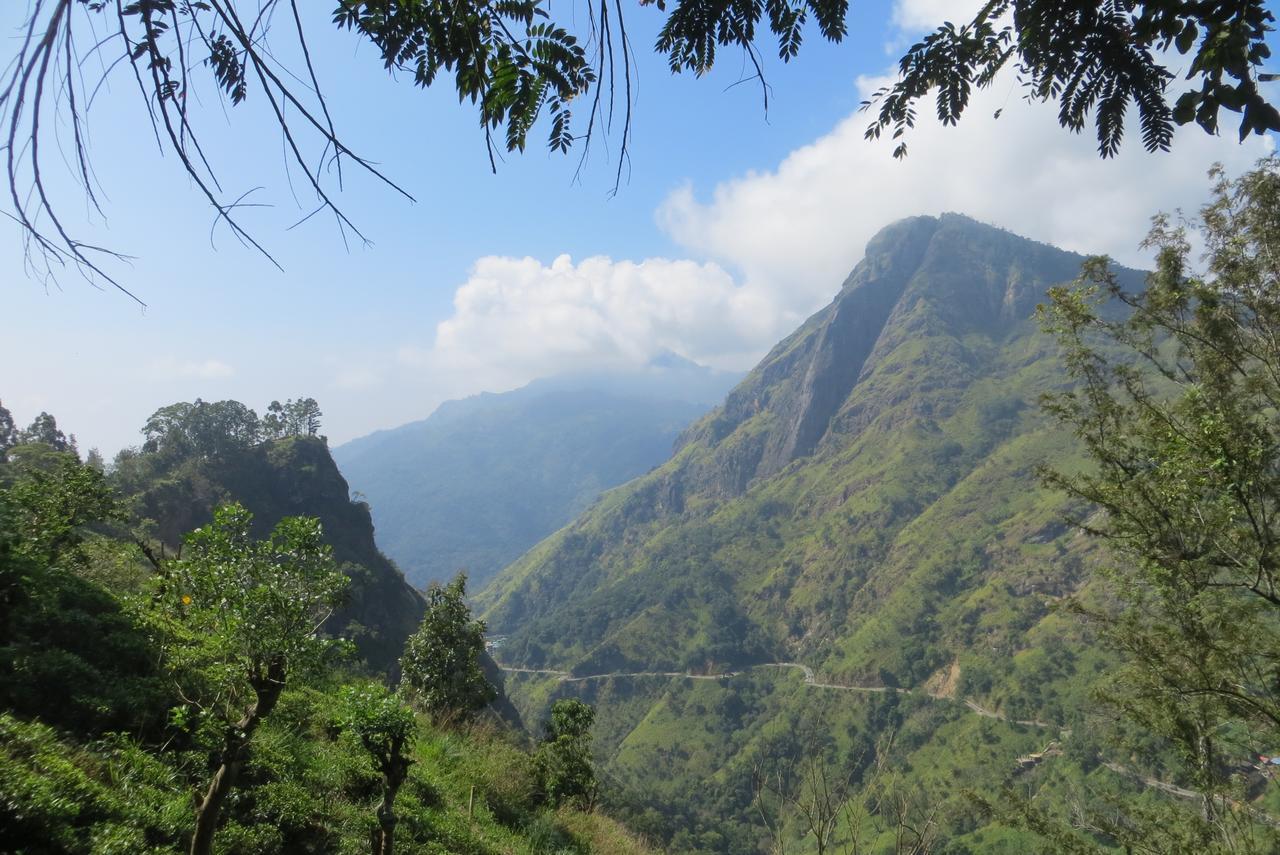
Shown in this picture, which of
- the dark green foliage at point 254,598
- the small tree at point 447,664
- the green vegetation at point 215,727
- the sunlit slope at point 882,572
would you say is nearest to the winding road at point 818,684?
the sunlit slope at point 882,572

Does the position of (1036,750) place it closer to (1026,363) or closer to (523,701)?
(523,701)

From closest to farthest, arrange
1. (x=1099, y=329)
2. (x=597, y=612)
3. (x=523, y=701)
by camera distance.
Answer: (x=1099, y=329), (x=523, y=701), (x=597, y=612)

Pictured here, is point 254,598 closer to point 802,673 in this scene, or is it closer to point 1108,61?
point 1108,61

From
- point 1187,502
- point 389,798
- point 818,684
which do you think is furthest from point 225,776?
point 818,684

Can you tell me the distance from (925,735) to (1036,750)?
1930 cm

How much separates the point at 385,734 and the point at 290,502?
79.0 meters

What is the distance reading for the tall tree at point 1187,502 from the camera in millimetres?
9555

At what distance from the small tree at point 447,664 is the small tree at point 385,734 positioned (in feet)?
29.9

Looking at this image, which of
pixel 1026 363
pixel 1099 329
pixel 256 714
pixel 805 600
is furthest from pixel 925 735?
pixel 1026 363

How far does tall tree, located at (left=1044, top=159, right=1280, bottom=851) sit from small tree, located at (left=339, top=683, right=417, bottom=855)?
10032 millimetres

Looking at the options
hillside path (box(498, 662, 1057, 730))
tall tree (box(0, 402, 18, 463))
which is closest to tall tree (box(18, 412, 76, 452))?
tall tree (box(0, 402, 18, 463))

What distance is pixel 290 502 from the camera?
239ft

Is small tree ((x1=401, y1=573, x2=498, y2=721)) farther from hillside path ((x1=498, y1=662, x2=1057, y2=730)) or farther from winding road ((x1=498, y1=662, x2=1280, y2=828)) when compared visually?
hillside path ((x1=498, y1=662, x2=1057, y2=730))

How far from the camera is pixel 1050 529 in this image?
12719 centimetres
